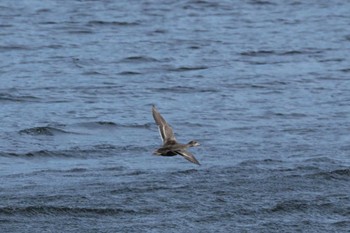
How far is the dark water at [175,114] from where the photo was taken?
12.1m

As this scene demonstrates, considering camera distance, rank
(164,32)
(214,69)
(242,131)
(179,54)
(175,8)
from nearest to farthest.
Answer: (242,131)
(214,69)
(179,54)
(164,32)
(175,8)

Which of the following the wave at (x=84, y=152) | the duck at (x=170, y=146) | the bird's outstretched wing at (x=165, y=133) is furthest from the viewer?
the wave at (x=84, y=152)

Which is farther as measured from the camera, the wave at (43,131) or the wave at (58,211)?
the wave at (43,131)

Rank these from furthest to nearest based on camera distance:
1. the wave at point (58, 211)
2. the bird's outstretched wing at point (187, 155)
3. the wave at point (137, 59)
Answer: the wave at point (137, 59)
the wave at point (58, 211)
the bird's outstretched wing at point (187, 155)

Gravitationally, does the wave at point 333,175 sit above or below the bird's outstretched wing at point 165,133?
below

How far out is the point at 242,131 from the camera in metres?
16.0

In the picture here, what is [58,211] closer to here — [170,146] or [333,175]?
[170,146]

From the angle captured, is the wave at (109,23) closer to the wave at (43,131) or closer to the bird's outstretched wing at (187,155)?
the wave at (43,131)

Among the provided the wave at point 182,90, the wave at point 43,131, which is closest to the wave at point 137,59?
the wave at point 182,90

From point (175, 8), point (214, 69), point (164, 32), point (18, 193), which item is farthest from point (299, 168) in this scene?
point (175, 8)

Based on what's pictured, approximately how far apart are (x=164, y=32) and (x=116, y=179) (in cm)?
1117

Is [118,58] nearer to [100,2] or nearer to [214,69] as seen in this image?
[214,69]

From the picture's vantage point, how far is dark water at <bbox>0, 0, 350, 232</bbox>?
478 inches

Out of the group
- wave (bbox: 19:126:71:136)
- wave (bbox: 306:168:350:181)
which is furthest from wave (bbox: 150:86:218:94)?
wave (bbox: 306:168:350:181)
